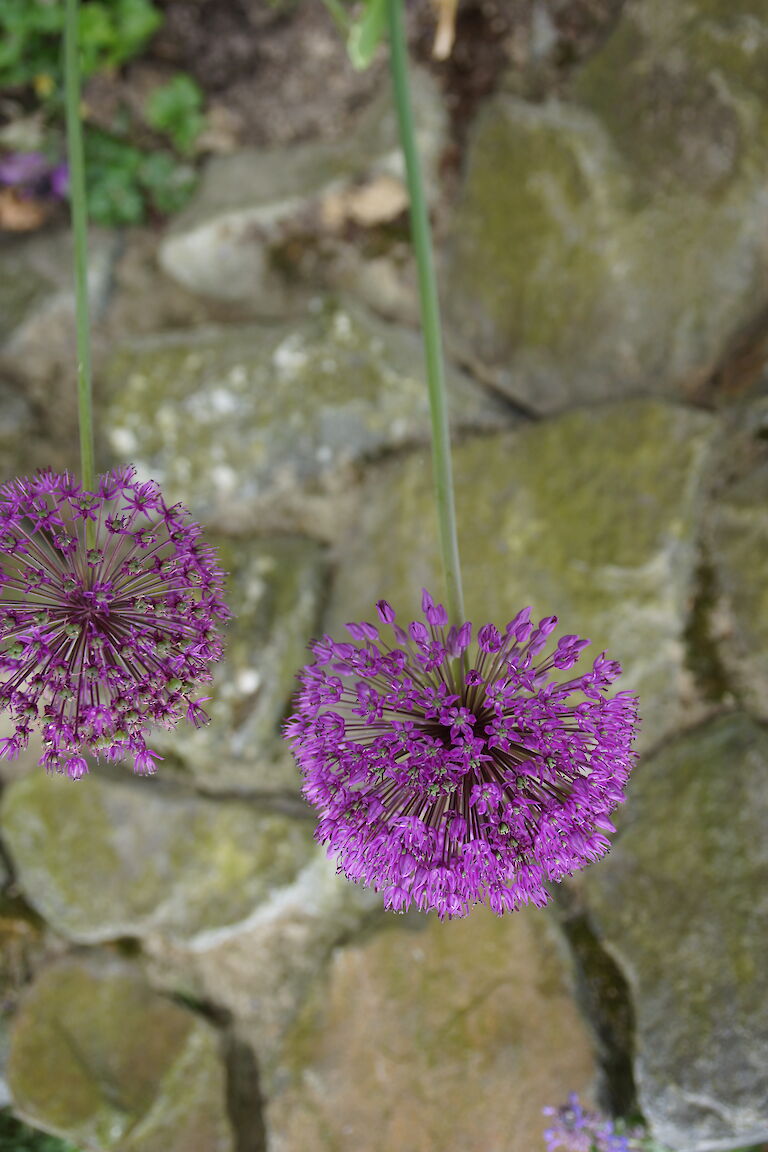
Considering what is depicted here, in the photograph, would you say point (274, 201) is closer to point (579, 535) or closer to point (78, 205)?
point (78, 205)

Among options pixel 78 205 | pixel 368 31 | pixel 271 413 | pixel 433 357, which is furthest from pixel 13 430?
pixel 433 357

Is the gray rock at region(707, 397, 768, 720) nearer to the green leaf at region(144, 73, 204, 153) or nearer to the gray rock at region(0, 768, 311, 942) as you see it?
the gray rock at region(0, 768, 311, 942)

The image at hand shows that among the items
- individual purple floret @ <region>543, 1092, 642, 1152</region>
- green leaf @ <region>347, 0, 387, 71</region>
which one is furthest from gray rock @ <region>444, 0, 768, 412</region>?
individual purple floret @ <region>543, 1092, 642, 1152</region>

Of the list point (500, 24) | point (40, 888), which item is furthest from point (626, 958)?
point (500, 24)

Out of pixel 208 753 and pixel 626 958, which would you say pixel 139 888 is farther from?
pixel 626 958

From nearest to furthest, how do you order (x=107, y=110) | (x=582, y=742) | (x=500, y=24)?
(x=582, y=742) < (x=500, y=24) < (x=107, y=110)
